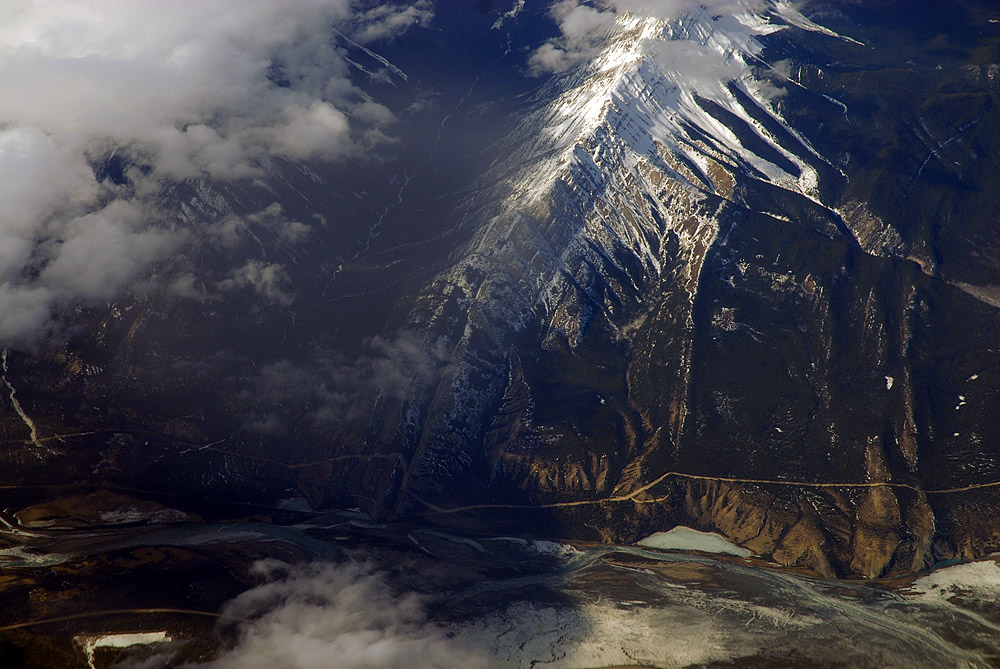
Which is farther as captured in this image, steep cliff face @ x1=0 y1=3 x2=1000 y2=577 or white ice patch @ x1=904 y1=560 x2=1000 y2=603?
steep cliff face @ x1=0 y1=3 x2=1000 y2=577

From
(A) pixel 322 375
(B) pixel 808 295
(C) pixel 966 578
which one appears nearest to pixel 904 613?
(C) pixel 966 578

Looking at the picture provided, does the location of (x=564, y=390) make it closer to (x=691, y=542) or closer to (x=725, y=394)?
(x=725, y=394)

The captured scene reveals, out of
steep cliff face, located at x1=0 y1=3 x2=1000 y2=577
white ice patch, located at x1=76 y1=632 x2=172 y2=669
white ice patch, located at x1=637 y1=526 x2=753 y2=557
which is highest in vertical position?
steep cliff face, located at x1=0 y1=3 x2=1000 y2=577

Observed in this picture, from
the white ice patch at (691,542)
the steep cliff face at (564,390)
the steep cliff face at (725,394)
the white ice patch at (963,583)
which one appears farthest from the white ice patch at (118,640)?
the white ice patch at (963,583)

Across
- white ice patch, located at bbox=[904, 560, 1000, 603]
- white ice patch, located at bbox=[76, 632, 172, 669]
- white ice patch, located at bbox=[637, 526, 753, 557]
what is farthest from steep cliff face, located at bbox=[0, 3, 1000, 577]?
white ice patch, located at bbox=[76, 632, 172, 669]

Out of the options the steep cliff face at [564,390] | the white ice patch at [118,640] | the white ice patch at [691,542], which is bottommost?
the white ice patch at [118,640]

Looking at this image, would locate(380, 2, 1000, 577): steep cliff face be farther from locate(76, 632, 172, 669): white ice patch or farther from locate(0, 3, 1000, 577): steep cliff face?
locate(76, 632, 172, 669): white ice patch

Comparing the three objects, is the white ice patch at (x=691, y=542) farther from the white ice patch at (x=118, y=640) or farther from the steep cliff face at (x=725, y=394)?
the white ice patch at (x=118, y=640)

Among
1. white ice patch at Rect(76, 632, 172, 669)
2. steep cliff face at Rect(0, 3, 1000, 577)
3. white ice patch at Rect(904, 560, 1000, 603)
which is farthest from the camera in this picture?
steep cliff face at Rect(0, 3, 1000, 577)

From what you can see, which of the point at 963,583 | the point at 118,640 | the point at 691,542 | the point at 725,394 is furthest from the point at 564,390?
the point at 118,640
